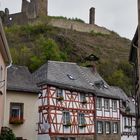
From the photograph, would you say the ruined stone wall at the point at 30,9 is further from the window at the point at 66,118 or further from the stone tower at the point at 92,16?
the window at the point at 66,118

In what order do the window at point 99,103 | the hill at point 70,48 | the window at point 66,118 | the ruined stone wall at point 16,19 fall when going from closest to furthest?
the window at point 66,118 < the window at point 99,103 < the hill at point 70,48 < the ruined stone wall at point 16,19

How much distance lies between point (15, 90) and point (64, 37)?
180 feet

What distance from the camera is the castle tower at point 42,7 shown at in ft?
282

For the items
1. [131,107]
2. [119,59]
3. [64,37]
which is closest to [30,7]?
[64,37]

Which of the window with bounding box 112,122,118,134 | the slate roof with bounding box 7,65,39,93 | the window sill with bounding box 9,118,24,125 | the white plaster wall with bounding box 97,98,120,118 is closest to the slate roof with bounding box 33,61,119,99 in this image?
the white plaster wall with bounding box 97,98,120,118

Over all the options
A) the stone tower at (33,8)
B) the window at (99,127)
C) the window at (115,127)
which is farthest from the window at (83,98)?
the stone tower at (33,8)

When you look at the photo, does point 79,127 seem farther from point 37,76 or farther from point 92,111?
point 37,76

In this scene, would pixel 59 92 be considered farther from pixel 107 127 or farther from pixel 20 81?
pixel 20 81

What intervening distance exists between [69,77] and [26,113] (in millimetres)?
10673

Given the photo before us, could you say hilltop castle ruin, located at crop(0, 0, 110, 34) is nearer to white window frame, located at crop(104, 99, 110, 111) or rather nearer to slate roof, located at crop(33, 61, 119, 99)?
slate roof, located at crop(33, 61, 119, 99)

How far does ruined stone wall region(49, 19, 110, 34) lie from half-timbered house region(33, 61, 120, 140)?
48097 millimetres

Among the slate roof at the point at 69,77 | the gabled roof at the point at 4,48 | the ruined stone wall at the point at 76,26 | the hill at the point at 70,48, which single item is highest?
the ruined stone wall at the point at 76,26

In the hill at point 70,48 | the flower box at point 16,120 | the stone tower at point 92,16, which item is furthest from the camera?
the stone tower at point 92,16

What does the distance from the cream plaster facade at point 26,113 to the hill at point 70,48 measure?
105 feet
